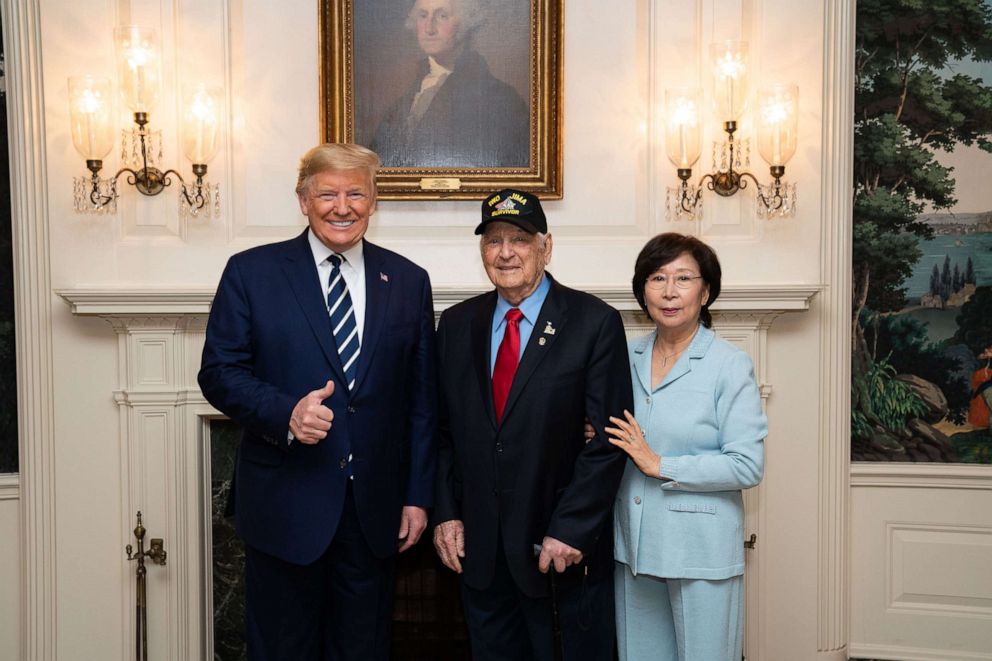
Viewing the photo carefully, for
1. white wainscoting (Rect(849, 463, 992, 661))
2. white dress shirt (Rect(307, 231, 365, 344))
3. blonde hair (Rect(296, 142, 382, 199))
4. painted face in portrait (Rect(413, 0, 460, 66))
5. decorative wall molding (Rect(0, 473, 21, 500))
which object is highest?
painted face in portrait (Rect(413, 0, 460, 66))

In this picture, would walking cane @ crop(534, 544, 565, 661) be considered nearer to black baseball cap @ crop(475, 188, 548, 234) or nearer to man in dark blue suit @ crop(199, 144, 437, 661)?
man in dark blue suit @ crop(199, 144, 437, 661)

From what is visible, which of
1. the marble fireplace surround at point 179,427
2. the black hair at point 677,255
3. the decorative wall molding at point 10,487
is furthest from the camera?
the decorative wall molding at point 10,487

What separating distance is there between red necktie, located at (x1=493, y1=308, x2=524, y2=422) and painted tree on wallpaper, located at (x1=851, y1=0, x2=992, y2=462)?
5.99ft

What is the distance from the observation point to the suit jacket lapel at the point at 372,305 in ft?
7.52

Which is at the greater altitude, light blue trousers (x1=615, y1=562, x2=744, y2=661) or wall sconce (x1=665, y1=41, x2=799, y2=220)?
wall sconce (x1=665, y1=41, x2=799, y2=220)

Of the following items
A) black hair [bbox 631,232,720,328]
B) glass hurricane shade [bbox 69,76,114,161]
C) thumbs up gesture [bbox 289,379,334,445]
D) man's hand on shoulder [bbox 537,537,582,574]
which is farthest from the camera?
glass hurricane shade [bbox 69,76,114,161]

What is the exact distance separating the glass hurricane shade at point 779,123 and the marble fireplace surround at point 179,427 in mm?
482

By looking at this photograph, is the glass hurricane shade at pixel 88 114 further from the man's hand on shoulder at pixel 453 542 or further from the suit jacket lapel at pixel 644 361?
the suit jacket lapel at pixel 644 361

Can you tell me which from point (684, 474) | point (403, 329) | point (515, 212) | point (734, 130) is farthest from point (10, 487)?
point (734, 130)

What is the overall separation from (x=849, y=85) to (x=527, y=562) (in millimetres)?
2254

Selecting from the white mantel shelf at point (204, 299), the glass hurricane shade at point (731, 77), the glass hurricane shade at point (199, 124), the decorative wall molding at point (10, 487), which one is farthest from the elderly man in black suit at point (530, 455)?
the decorative wall molding at point (10, 487)

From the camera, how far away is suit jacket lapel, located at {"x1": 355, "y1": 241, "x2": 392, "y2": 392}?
7.52 feet

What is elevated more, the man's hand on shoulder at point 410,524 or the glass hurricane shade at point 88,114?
the glass hurricane shade at point 88,114

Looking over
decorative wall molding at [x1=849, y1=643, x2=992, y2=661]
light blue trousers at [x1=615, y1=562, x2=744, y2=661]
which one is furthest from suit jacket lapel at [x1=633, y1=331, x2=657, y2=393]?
decorative wall molding at [x1=849, y1=643, x2=992, y2=661]
